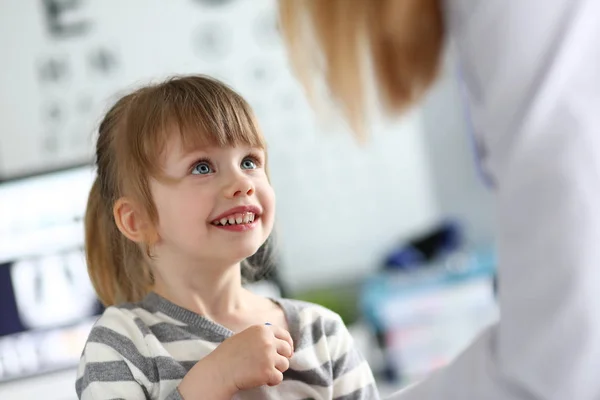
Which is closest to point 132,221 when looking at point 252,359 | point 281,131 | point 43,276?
point 252,359

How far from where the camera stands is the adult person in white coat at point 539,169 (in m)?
0.58

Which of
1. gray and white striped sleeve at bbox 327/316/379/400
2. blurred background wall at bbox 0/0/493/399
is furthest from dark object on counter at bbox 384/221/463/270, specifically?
gray and white striped sleeve at bbox 327/316/379/400

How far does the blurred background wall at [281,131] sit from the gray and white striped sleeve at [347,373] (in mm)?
1068

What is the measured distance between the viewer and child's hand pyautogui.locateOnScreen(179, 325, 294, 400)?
0.69m

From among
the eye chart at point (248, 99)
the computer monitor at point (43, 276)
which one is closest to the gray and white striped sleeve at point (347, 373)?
the computer monitor at point (43, 276)

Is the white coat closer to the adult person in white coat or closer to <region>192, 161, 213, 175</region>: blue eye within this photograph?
the adult person in white coat

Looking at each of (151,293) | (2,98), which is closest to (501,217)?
(151,293)

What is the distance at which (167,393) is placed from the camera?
2.40ft

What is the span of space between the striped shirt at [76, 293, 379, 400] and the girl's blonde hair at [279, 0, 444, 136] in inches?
8.9

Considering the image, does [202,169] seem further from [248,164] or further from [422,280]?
[422,280]

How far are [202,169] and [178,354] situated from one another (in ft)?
0.51

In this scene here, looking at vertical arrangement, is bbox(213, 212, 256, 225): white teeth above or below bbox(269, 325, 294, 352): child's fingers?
above

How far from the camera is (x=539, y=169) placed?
1.93 ft

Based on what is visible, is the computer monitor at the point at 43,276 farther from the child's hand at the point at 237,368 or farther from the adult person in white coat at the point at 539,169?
the adult person in white coat at the point at 539,169
